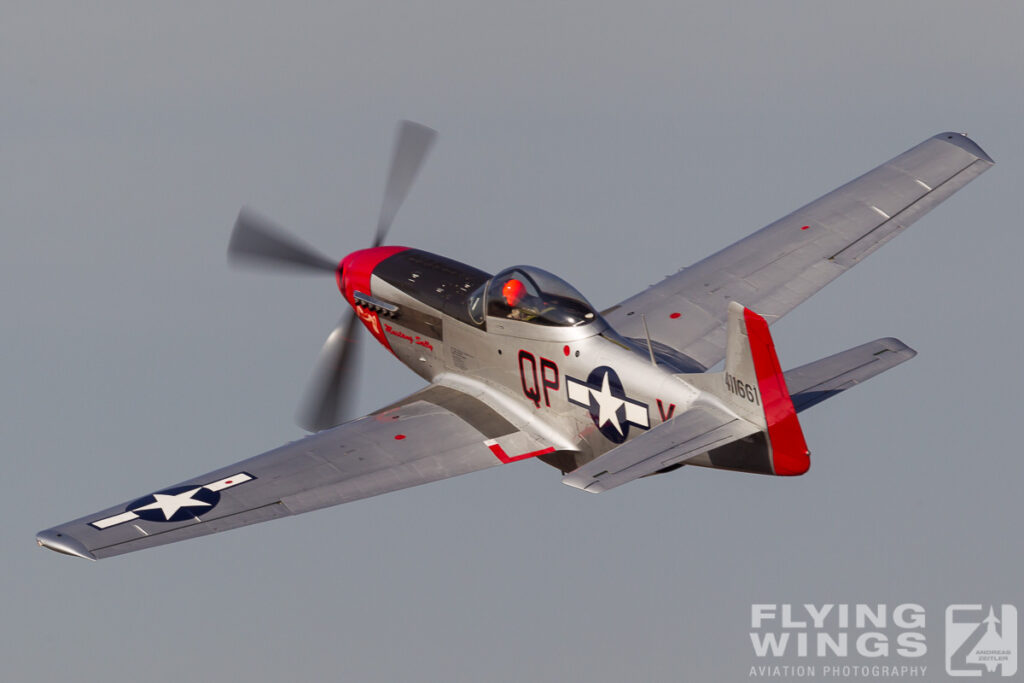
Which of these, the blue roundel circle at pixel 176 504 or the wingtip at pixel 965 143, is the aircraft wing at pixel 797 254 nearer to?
the wingtip at pixel 965 143

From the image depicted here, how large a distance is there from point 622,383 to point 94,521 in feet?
21.1

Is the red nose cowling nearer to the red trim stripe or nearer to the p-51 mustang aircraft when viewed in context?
the p-51 mustang aircraft

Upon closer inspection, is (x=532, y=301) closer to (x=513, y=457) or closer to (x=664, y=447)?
(x=513, y=457)

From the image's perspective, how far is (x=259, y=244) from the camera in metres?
25.4

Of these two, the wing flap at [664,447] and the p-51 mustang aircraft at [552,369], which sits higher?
the p-51 mustang aircraft at [552,369]

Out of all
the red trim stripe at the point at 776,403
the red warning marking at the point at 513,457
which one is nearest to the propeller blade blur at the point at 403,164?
the red warning marking at the point at 513,457

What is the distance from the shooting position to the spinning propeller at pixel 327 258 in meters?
24.8

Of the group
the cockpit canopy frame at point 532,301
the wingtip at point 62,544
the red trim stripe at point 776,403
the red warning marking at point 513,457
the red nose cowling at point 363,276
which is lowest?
the wingtip at point 62,544

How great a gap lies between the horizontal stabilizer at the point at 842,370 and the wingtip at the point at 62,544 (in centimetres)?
829

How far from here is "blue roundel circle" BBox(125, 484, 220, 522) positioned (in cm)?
2100

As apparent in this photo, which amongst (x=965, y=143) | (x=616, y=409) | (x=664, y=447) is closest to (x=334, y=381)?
(x=616, y=409)

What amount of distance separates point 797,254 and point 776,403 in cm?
672

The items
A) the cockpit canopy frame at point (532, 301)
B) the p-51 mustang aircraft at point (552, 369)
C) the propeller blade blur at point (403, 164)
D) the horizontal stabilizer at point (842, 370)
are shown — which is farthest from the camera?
the propeller blade blur at point (403, 164)

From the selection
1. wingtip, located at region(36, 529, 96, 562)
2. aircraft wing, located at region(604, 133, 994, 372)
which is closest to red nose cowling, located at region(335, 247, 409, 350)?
aircraft wing, located at region(604, 133, 994, 372)
